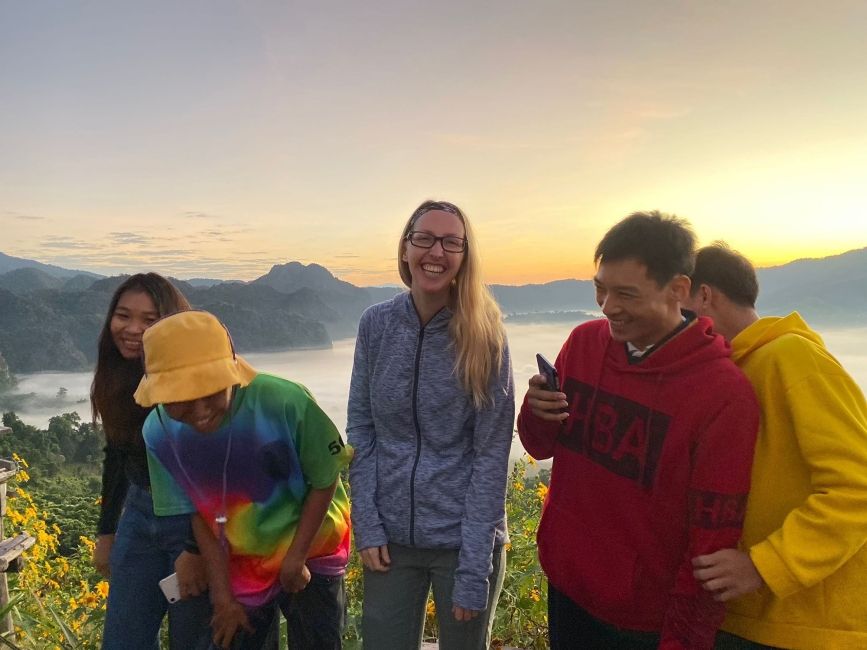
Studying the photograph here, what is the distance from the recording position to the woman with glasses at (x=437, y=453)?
6.22ft

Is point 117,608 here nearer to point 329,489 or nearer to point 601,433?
point 329,489

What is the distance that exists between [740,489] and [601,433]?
0.38 m

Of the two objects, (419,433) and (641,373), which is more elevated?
(641,373)

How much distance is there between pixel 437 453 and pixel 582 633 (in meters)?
0.70

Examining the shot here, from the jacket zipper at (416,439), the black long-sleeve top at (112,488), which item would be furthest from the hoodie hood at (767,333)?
the black long-sleeve top at (112,488)

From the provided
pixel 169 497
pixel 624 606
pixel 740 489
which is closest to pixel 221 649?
pixel 169 497

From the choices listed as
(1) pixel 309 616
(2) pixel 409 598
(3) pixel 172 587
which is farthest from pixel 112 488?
(2) pixel 409 598

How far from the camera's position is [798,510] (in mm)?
1384

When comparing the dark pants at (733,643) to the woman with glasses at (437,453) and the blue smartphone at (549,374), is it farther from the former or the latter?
the blue smartphone at (549,374)

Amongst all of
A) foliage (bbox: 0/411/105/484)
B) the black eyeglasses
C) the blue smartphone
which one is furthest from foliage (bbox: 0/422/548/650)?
foliage (bbox: 0/411/105/484)

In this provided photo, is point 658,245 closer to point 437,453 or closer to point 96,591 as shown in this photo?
point 437,453

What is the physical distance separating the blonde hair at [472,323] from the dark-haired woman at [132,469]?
103cm

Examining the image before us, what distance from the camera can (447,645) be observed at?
6.41ft

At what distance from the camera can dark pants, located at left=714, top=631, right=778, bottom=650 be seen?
1529 millimetres
